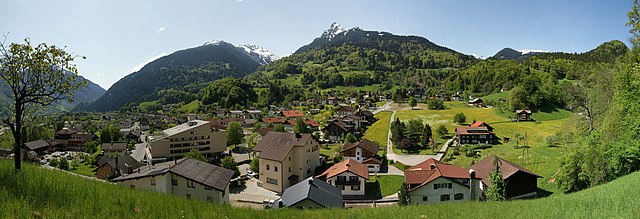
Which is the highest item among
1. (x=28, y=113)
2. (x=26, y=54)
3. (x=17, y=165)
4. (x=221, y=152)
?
(x=26, y=54)

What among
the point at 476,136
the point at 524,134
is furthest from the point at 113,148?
the point at 524,134

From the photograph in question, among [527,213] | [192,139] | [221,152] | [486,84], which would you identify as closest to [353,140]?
[221,152]

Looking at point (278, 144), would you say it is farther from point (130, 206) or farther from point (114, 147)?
point (114, 147)

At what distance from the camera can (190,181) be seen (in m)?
25.0

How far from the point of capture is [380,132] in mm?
75438

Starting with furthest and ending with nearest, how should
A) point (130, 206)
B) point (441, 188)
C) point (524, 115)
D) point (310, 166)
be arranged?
1. point (524, 115)
2. point (310, 166)
3. point (441, 188)
4. point (130, 206)

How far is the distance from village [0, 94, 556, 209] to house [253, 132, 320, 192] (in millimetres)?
126

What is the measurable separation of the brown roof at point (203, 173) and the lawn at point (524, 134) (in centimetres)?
2837

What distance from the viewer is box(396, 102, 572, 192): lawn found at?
3719 centimetres

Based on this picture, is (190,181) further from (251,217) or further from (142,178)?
(251,217)

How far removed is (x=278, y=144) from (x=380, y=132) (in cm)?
3841

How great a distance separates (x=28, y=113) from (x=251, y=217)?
302 inches

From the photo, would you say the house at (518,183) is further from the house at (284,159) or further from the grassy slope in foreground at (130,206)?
the house at (284,159)

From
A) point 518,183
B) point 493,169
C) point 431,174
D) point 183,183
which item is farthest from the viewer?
point 493,169
